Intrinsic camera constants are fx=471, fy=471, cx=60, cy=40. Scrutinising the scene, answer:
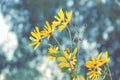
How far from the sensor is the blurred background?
19250mm

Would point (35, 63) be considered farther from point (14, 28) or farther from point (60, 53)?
point (60, 53)

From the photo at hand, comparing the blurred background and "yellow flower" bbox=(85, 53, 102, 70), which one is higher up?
the blurred background

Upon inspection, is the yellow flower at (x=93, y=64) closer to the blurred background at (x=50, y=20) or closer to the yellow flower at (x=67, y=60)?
the yellow flower at (x=67, y=60)

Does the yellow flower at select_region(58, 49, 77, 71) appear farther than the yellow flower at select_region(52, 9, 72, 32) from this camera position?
No

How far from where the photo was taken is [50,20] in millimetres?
19781

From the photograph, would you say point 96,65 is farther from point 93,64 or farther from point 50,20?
point 50,20

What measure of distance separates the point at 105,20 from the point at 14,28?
415 cm

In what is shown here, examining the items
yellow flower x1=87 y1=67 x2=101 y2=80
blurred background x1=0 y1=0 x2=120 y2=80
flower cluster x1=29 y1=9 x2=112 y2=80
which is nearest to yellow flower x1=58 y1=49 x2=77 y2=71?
flower cluster x1=29 y1=9 x2=112 y2=80

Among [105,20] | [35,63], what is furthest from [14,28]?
[105,20]

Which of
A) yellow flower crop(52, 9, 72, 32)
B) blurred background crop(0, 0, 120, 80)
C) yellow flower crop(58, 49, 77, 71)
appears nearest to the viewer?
yellow flower crop(58, 49, 77, 71)

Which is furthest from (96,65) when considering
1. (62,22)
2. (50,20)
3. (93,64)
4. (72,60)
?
(50,20)

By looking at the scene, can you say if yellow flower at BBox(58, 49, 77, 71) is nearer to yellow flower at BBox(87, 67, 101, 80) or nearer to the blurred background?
yellow flower at BBox(87, 67, 101, 80)

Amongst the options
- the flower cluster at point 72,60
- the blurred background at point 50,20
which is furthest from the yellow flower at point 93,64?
the blurred background at point 50,20

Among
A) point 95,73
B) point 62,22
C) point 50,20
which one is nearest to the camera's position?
point 95,73
